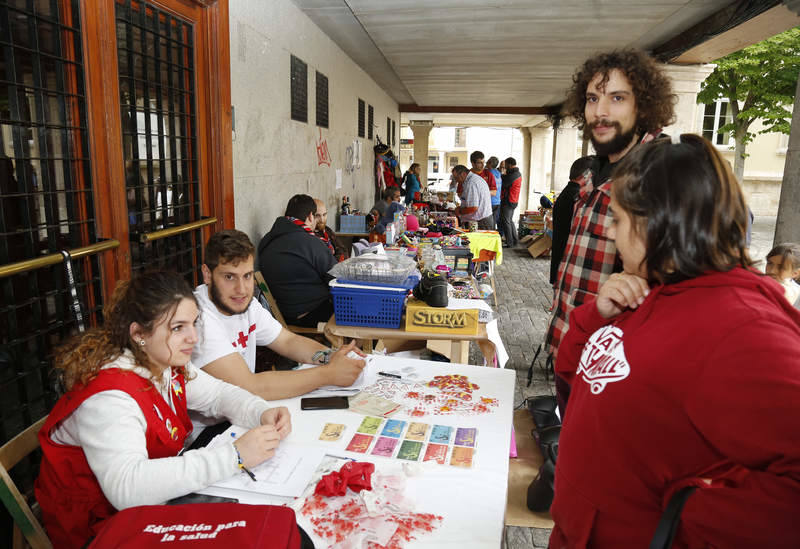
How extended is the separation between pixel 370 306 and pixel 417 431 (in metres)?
1.47

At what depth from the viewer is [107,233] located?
9.66 ft

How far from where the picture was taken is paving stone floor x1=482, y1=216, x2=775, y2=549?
268 centimetres

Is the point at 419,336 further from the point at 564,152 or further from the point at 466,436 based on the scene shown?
the point at 564,152

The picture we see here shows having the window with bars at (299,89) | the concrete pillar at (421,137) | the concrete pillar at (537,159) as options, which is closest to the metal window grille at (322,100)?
the window with bars at (299,89)

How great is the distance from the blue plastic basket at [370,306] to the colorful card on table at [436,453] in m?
1.48

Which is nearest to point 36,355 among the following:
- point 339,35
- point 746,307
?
point 746,307

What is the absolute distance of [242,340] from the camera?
253cm

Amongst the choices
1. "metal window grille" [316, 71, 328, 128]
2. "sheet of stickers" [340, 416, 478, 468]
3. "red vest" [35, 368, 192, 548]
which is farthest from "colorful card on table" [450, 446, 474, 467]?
"metal window grille" [316, 71, 328, 128]

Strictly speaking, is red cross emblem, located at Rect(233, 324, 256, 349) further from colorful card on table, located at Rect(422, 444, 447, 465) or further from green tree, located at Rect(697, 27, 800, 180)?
green tree, located at Rect(697, 27, 800, 180)

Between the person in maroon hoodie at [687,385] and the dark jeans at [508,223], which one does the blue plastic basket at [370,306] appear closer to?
the person in maroon hoodie at [687,385]

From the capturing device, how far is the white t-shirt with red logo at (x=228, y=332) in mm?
2146

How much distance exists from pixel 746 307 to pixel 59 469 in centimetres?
172

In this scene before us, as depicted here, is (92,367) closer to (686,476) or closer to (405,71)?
(686,476)

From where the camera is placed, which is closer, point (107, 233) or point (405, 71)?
point (107, 233)
